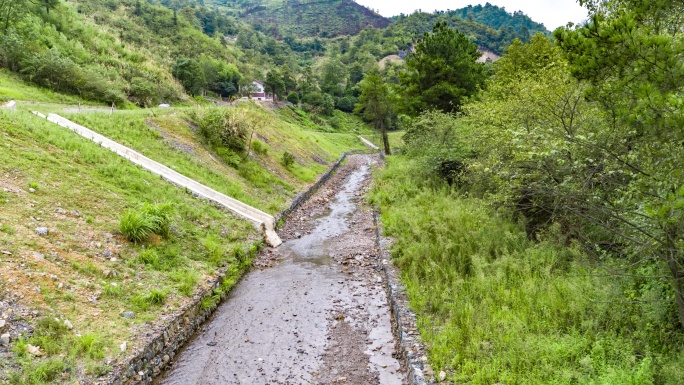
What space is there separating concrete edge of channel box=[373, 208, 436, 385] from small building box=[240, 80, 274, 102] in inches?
2630

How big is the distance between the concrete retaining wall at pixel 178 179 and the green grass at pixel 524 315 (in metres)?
6.96

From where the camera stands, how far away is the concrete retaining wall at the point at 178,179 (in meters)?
16.6

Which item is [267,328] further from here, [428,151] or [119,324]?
[428,151]

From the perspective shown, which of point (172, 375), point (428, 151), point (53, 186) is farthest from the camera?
point (428, 151)

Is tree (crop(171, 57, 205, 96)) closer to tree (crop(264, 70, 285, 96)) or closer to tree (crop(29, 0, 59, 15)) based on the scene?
tree (crop(29, 0, 59, 15))

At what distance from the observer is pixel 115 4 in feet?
289

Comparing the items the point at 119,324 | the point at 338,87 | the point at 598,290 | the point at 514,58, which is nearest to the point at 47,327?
the point at 119,324

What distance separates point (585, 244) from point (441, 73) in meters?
24.4

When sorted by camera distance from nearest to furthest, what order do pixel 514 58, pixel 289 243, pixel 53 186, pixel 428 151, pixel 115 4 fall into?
pixel 53 186
pixel 289 243
pixel 428 151
pixel 514 58
pixel 115 4

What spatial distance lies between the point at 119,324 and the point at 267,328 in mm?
3329

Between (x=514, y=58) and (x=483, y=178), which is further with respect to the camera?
(x=514, y=58)

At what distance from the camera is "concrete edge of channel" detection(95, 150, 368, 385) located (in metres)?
7.00

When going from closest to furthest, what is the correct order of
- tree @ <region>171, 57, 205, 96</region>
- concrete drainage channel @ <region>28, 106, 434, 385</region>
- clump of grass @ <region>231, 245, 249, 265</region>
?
concrete drainage channel @ <region>28, 106, 434, 385</region> → clump of grass @ <region>231, 245, 249, 265</region> → tree @ <region>171, 57, 205, 96</region>

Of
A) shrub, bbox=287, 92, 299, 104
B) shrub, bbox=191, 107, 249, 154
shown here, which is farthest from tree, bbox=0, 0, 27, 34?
shrub, bbox=287, 92, 299, 104
